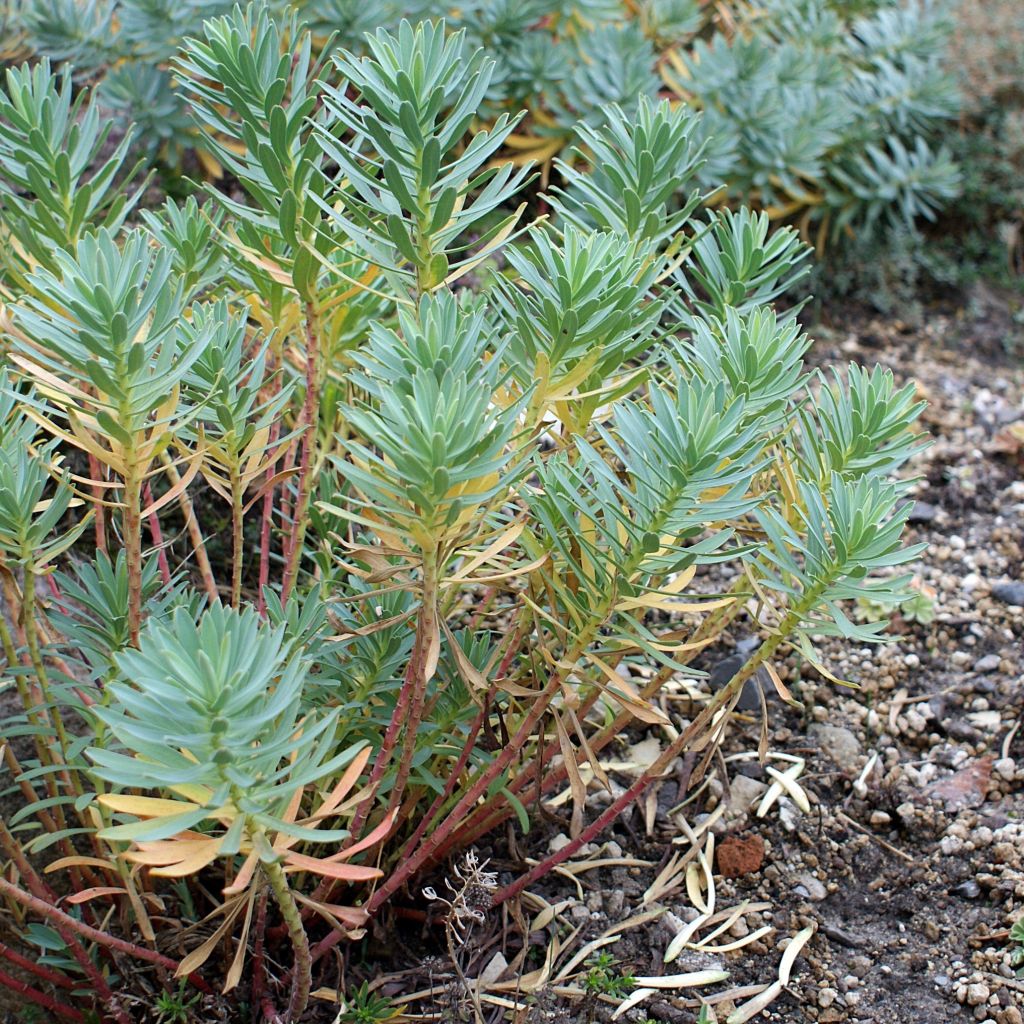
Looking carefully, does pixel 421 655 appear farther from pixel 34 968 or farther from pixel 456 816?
pixel 34 968

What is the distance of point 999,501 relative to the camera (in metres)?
3.26

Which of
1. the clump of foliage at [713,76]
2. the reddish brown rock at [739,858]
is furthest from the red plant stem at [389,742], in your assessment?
the clump of foliage at [713,76]

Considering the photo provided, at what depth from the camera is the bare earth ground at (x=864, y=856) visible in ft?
6.22

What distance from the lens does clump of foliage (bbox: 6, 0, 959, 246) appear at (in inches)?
131

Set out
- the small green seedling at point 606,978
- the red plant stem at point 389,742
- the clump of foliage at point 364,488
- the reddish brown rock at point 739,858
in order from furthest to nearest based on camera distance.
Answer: the reddish brown rock at point 739,858, the small green seedling at point 606,978, the red plant stem at point 389,742, the clump of foliage at point 364,488

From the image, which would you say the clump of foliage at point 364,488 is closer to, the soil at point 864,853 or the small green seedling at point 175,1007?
the small green seedling at point 175,1007

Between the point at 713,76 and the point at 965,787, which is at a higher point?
the point at 713,76

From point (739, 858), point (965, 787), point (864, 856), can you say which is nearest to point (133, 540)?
point (739, 858)

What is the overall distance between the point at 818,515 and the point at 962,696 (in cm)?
137

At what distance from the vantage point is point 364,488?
1.32m

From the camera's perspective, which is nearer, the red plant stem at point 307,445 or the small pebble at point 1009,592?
the red plant stem at point 307,445

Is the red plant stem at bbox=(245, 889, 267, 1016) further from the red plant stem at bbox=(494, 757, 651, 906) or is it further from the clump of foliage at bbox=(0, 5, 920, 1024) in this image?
the red plant stem at bbox=(494, 757, 651, 906)

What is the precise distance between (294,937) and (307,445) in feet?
2.38

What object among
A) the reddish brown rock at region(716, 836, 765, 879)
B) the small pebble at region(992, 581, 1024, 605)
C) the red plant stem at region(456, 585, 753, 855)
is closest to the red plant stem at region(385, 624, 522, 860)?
the red plant stem at region(456, 585, 753, 855)
